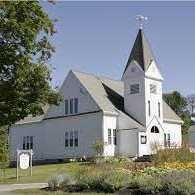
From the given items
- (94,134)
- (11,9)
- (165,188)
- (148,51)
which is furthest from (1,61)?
(148,51)

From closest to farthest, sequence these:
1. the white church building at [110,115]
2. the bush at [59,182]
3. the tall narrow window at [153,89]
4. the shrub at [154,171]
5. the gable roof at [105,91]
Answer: the shrub at [154,171], the bush at [59,182], the white church building at [110,115], the gable roof at [105,91], the tall narrow window at [153,89]

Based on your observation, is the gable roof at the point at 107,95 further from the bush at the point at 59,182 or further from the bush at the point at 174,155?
the bush at the point at 59,182

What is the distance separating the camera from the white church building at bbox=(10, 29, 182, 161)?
52.6 m

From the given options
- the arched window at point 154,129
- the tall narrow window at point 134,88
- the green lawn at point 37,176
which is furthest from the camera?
the arched window at point 154,129

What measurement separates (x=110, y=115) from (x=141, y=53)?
25.5ft

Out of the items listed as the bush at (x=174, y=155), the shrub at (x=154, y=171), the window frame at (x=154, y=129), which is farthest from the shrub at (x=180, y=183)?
the window frame at (x=154, y=129)

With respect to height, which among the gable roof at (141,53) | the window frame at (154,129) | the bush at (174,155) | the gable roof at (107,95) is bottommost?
the bush at (174,155)

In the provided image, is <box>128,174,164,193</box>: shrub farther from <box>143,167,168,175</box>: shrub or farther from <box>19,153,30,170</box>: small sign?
<box>19,153,30,170</box>: small sign

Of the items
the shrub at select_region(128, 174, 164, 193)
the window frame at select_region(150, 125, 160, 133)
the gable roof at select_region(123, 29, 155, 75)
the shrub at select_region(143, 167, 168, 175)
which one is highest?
the gable roof at select_region(123, 29, 155, 75)

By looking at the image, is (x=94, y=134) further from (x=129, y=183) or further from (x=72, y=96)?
(x=129, y=183)

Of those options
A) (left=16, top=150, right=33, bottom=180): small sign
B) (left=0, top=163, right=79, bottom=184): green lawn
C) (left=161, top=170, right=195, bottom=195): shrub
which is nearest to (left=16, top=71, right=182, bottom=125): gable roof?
(left=0, top=163, right=79, bottom=184): green lawn

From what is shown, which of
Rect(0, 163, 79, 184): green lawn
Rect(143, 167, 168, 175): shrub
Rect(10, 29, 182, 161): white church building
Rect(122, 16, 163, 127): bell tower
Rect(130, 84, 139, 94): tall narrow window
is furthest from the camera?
Rect(130, 84, 139, 94): tall narrow window

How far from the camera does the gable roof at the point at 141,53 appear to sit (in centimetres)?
5434

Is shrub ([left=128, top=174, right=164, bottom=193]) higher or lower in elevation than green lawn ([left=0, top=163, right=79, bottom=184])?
higher
